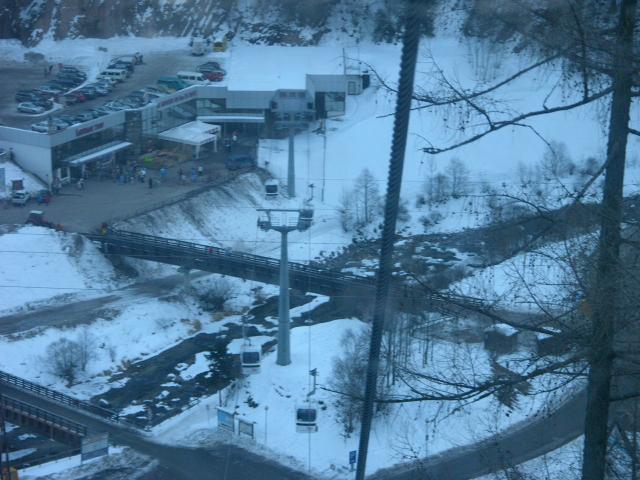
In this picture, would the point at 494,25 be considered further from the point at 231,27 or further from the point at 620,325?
the point at 231,27

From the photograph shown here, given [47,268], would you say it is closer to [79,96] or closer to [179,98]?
[179,98]

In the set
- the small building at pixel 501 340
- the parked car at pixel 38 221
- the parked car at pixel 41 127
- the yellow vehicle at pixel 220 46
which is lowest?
the parked car at pixel 38 221

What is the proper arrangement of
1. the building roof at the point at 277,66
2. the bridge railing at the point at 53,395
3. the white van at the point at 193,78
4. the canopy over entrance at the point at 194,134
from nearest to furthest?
the bridge railing at the point at 53,395 → the canopy over entrance at the point at 194,134 → the building roof at the point at 277,66 → the white van at the point at 193,78

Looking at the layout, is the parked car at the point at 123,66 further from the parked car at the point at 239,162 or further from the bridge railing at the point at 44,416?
the bridge railing at the point at 44,416

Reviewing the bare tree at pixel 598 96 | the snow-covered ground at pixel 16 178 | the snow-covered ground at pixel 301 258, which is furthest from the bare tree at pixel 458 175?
the bare tree at pixel 598 96

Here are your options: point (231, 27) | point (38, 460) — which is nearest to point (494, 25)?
point (38, 460)

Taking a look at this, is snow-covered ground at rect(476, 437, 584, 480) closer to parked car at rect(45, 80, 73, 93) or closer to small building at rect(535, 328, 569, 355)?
small building at rect(535, 328, 569, 355)
